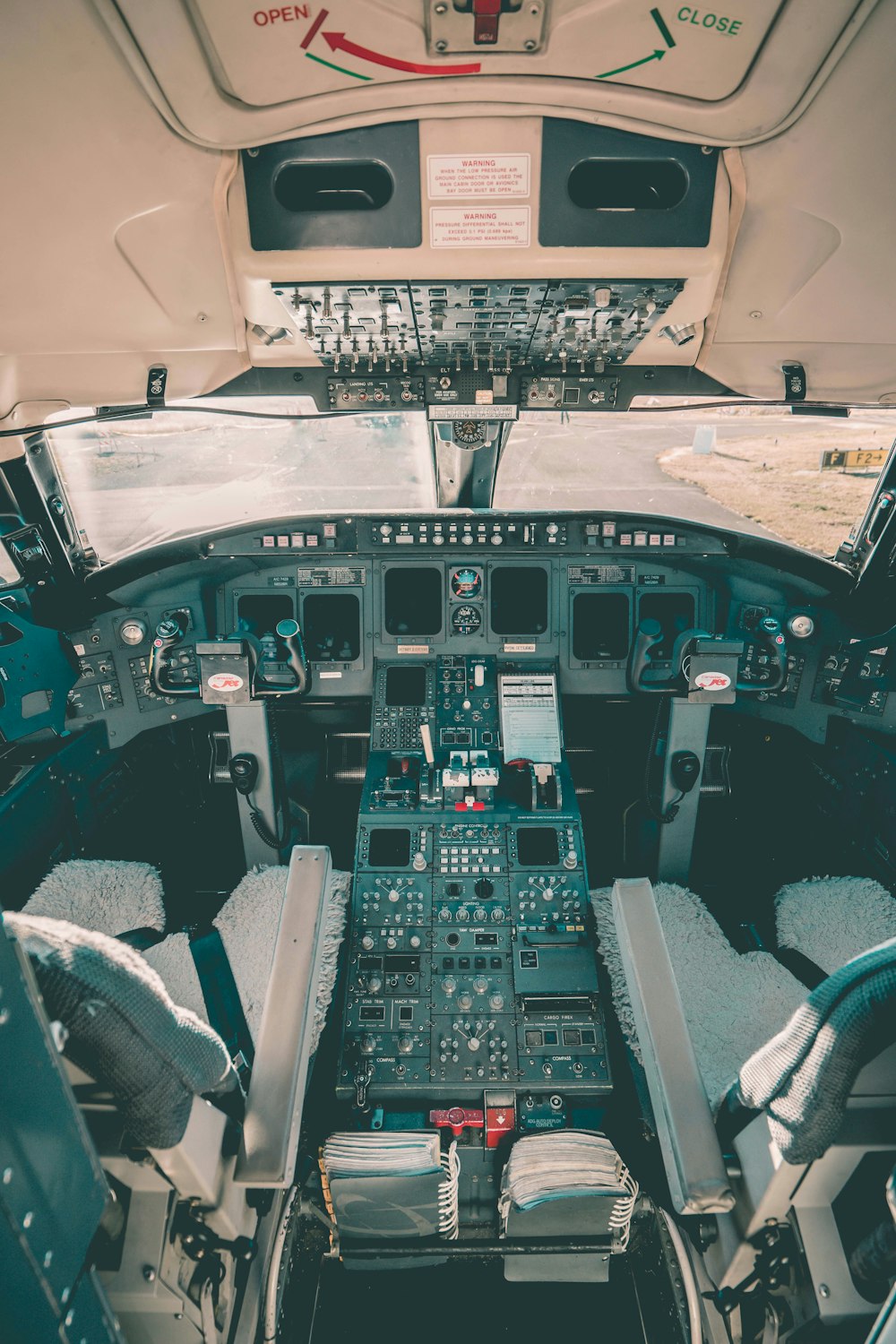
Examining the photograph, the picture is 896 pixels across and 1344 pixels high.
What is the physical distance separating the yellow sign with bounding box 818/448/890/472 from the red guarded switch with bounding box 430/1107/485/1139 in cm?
278

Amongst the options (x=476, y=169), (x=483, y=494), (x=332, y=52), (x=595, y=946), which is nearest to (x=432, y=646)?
(x=483, y=494)

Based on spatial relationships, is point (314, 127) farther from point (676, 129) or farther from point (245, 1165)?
point (245, 1165)

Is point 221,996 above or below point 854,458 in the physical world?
below

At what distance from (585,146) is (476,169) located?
0.72ft

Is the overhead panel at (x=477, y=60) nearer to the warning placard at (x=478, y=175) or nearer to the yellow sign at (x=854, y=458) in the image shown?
the warning placard at (x=478, y=175)

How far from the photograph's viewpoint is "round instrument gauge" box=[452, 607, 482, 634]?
3299 millimetres

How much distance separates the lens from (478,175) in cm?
147

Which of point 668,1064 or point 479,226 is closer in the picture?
point 479,226

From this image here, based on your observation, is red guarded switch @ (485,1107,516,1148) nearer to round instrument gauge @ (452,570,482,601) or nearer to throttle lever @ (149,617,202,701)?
throttle lever @ (149,617,202,701)

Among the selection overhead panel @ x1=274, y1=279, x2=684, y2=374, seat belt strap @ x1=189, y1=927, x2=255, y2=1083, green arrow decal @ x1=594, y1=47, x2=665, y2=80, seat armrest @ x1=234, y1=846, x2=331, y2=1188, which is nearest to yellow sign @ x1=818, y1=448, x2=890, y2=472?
overhead panel @ x1=274, y1=279, x2=684, y2=374

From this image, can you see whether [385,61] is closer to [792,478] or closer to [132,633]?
[132,633]

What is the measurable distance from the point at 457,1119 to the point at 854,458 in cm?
289

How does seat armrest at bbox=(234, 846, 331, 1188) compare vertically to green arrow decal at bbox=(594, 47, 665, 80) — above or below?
below

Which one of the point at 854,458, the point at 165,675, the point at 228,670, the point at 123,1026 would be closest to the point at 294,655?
the point at 228,670
